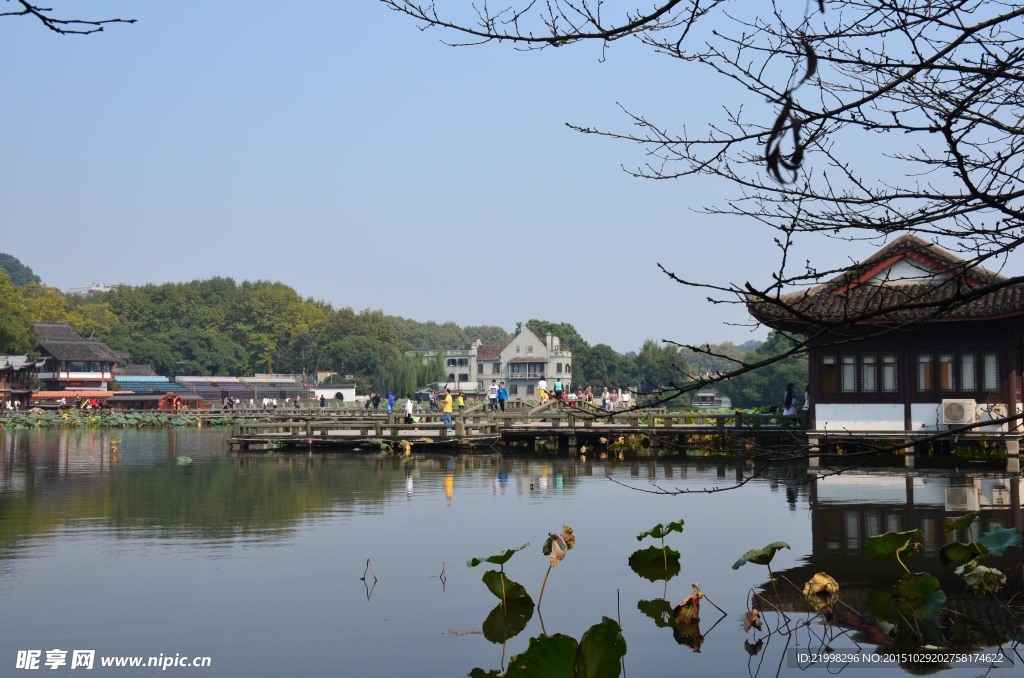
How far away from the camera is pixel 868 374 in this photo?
27.3 m

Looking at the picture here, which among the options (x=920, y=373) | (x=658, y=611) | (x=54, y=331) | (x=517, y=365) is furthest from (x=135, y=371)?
(x=658, y=611)

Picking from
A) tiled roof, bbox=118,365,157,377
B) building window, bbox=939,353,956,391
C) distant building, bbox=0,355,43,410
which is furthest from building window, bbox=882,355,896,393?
tiled roof, bbox=118,365,157,377

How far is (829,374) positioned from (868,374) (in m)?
0.93

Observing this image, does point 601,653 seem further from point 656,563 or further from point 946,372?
point 946,372

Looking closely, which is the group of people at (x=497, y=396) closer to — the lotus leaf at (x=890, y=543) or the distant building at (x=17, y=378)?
the lotus leaf at (x=890, y=543)

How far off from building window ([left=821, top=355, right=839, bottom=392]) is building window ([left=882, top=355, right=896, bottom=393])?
3.68ft

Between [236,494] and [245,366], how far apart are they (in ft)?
314

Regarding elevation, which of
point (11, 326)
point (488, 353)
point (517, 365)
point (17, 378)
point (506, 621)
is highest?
point (11, 326)

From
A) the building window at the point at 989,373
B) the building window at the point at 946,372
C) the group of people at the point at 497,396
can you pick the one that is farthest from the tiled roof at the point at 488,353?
the building window at the point at 989,373

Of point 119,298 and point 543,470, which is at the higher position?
point 119,298

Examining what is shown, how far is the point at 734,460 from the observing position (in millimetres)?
32531

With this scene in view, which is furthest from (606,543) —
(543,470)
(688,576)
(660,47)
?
(543,470)

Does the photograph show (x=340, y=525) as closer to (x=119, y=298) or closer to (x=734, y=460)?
(x=734, y=460)

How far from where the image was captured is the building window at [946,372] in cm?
2672
